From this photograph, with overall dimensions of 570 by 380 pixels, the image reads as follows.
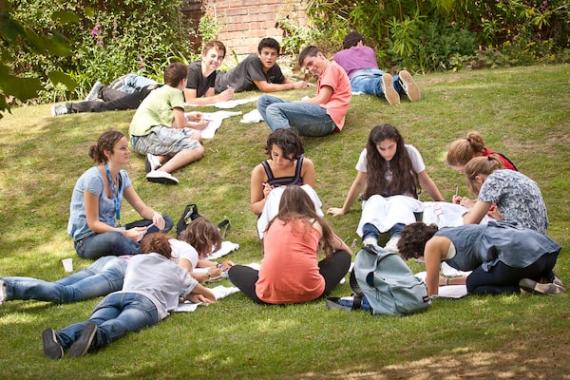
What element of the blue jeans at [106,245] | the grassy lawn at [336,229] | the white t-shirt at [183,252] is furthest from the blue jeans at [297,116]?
the white t-shirt at [183,252]

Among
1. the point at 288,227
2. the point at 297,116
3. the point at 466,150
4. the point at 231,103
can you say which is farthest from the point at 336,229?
the point at 231,103

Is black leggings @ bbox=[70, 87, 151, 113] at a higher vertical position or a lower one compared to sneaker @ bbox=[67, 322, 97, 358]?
higher

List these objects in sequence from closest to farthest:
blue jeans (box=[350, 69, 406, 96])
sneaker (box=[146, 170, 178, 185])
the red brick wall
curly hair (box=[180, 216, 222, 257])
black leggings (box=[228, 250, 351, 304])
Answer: black leggings (box=[228, 250, 351, 304]), curly hair (box=[180, 216, 222, 257]), sneaker (box=[146, 170, 178, 185]), blue jeans (box=[350, 69, 406, 96]), the red brick wall

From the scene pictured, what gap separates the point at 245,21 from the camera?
1664cm

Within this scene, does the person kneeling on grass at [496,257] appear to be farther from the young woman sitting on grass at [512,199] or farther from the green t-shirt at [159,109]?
the green t-shirt at [159,109]

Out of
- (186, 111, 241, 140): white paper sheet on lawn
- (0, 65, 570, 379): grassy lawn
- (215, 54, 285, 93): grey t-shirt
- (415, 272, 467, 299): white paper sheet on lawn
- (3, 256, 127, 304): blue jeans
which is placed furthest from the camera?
(215, 54, 285, 93): grey t-shirt

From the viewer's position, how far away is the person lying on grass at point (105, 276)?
7.03 m

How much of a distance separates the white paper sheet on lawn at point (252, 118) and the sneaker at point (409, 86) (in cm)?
170

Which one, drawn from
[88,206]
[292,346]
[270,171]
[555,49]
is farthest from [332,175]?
[555,49]

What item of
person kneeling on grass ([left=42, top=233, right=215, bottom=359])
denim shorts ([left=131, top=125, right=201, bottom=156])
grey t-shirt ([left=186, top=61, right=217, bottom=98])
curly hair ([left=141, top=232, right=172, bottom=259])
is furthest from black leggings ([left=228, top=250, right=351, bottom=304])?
grey t-shirt ([left=186, top=61, right=217, bottom=98])

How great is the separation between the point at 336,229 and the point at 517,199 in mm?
2574

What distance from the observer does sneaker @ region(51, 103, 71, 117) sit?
13.2 m

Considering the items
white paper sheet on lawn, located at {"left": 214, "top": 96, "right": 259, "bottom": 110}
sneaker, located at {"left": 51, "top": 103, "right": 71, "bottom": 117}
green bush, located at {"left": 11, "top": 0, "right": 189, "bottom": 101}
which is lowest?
white paper sheet on lawn, located at {"left": 214, "top": 96, "right": 259, "bottom": 110}

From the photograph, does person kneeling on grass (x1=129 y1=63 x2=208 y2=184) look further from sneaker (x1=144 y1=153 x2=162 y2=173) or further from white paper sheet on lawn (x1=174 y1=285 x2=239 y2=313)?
white paper sheet on lawn (x1=174 y1=285 x2=239 y2=313)
